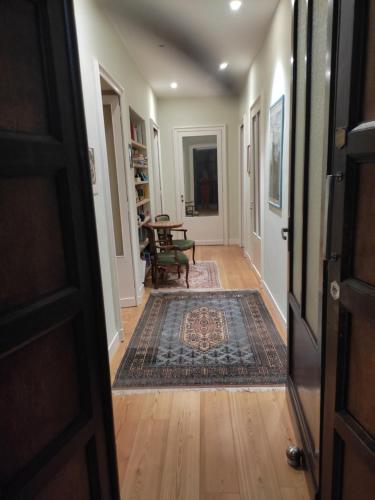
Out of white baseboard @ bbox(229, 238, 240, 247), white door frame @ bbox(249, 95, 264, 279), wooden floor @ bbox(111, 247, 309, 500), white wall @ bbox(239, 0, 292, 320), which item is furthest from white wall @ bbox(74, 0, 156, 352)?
white baseboard @ bbox(229, 238, 240, 247)

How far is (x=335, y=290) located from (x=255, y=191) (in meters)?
3.77

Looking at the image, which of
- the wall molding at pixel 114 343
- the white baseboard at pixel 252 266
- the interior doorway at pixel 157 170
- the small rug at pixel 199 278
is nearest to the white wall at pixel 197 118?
the interior doorway at pixel 157 170

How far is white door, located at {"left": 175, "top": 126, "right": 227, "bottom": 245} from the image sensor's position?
20.4 feet

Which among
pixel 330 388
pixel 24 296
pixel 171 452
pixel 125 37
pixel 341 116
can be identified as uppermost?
pixel 125 37

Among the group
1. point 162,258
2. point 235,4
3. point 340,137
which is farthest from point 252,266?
point 340,137

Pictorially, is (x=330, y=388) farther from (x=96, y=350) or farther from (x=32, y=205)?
(x=32, y=205)

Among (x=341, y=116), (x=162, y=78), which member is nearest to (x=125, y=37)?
(x=162, y=78)

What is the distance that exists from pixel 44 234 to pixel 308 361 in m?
1.21

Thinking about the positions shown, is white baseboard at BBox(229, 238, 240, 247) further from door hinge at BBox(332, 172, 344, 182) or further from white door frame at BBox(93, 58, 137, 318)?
door hinge at BBox(332, 172, 344, 182)

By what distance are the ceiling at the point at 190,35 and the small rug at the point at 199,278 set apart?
2737 millimetres

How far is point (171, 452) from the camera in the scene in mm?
1693

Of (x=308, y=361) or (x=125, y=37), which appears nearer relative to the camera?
(x=308, y=361)

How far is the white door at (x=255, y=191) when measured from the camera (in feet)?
14.0

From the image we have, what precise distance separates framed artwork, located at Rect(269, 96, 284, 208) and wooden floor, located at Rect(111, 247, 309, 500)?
1.79 meters
